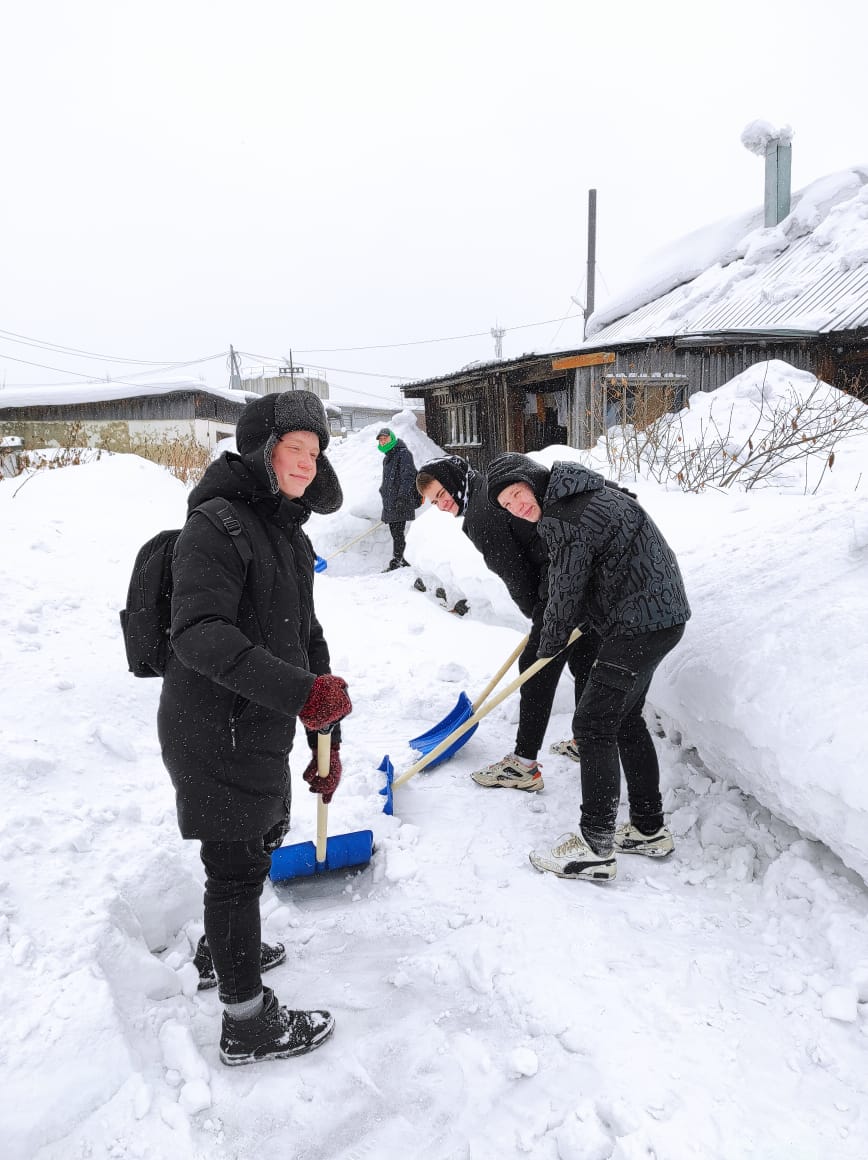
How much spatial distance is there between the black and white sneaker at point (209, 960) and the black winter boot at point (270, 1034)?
19 centimetres

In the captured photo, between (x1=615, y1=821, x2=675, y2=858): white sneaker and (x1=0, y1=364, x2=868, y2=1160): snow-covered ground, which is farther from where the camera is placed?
(x1=615, y1=821, x2=675, y2=858): white sneaker

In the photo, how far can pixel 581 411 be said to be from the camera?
9961 millimetres

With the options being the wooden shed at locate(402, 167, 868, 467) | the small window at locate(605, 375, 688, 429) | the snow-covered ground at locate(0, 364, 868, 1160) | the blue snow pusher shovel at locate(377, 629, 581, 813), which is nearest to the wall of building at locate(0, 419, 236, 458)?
the wooden shed at locate(402, 167, 868, 467)

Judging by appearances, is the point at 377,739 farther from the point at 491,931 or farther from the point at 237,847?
the point at 237,847

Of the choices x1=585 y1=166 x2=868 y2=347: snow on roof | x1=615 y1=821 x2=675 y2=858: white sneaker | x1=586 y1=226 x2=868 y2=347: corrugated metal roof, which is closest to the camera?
x1=615 y1=821 x2=675 y2=858: white sneaker

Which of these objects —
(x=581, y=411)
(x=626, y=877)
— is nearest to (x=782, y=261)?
(x=581, y=411)

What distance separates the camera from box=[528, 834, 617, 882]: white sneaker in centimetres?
243

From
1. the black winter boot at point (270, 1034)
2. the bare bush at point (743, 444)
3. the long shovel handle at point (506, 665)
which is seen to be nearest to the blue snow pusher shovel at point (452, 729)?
the long shovel handle at point (506, 665)

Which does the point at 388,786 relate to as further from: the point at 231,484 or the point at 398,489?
the point at 398,489

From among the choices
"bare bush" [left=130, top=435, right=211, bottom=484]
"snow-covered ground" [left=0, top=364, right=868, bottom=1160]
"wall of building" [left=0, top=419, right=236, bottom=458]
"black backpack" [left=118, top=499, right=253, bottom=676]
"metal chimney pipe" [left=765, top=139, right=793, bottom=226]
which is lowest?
"snow-covered ground" [left=0, top=364, right=868, bottom=1160]

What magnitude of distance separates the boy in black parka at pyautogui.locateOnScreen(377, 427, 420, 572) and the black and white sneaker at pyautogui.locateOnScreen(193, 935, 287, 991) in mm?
6805

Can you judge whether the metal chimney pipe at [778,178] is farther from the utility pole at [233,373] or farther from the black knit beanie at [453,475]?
the utility pole at [233,373]

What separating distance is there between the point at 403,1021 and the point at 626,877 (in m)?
1.02

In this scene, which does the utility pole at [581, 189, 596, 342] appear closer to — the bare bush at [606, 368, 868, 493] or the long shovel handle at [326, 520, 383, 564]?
the long shovel handle at [326, 520, 383, 564]
